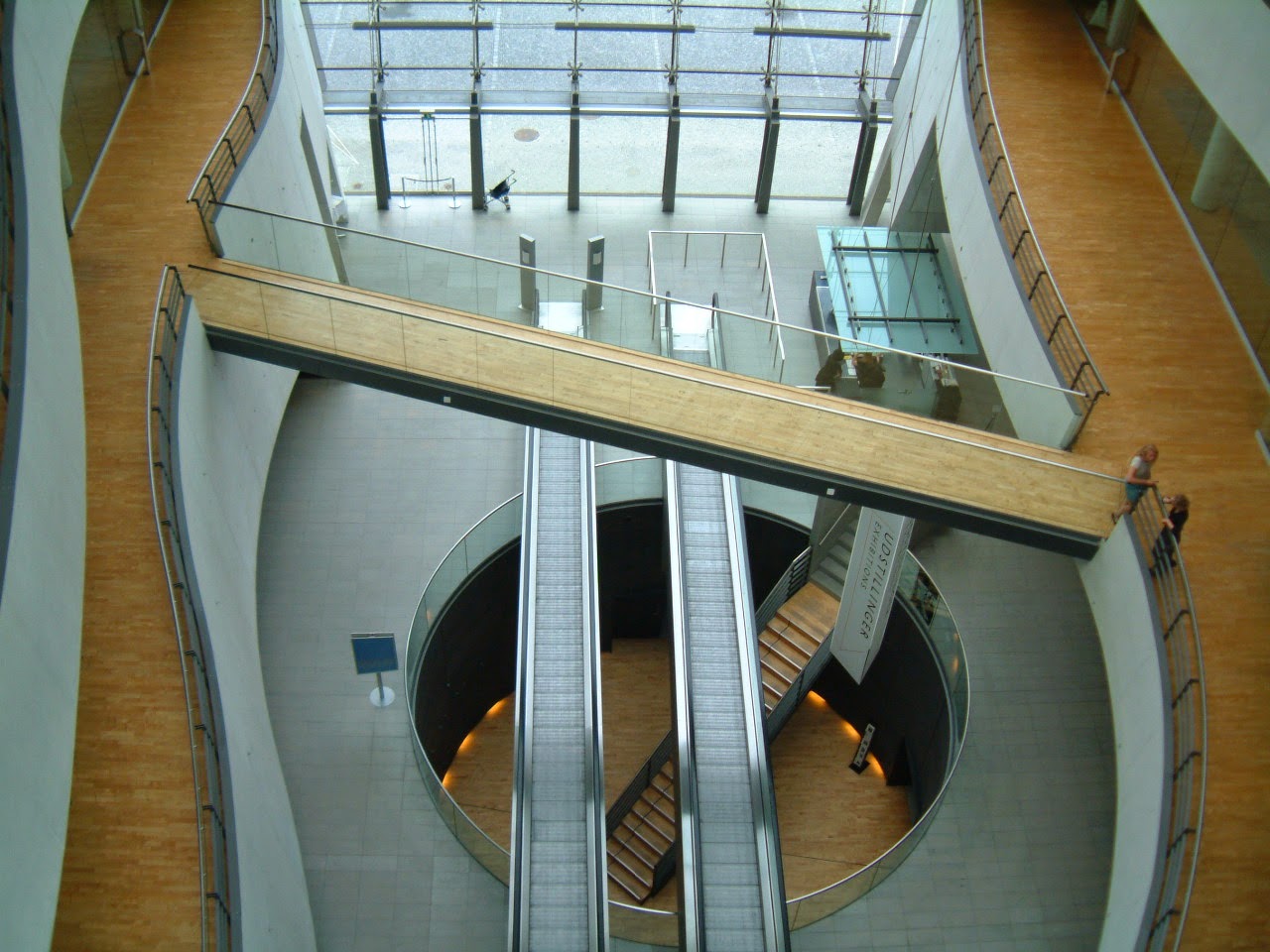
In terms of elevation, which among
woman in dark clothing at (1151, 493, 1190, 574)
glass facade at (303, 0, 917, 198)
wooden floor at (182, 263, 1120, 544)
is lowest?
woman in dark clothing at (1151, 493, 1190, 574)

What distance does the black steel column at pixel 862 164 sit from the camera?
2299cm

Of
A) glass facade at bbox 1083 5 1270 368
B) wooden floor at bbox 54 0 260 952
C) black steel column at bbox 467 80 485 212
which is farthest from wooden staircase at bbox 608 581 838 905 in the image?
black steel column at bbox 467 80 485 212

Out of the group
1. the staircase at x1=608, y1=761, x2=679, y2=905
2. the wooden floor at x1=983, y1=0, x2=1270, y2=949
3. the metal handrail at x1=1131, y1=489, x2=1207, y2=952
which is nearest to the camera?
the metal handrail at x1=1131, y1=489, x2=1207, y2=952

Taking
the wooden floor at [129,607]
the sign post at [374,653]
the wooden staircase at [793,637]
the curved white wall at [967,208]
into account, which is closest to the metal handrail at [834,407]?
the curved white wall at [967,208]

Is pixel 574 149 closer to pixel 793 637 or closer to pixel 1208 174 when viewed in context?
pixel 793 637

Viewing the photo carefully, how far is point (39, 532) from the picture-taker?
31.9 feet

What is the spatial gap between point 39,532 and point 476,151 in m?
15.0

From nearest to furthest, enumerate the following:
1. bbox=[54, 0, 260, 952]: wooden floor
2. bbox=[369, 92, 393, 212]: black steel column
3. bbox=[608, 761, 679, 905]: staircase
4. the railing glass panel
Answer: bbox=[54, 0, 260, 952]: wooden floor, the railing glass panel, bbox=[608, 761, 679, 905]: staircase, bbox=[369, 92, 393, 212]: black steel column

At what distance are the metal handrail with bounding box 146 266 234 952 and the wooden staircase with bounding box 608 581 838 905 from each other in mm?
8208

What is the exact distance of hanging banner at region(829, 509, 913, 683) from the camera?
15562 mm

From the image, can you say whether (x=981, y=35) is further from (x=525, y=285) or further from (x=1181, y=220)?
(x=525, y=285)

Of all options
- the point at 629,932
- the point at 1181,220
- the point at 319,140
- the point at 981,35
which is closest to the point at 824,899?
the point at 629,932

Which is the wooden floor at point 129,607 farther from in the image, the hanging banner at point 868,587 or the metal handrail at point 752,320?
the hanging banner at point 868,587

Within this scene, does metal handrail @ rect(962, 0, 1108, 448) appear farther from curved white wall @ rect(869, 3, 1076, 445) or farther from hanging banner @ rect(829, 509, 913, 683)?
hanging banner @ rect(829, 509, 913, 683)
